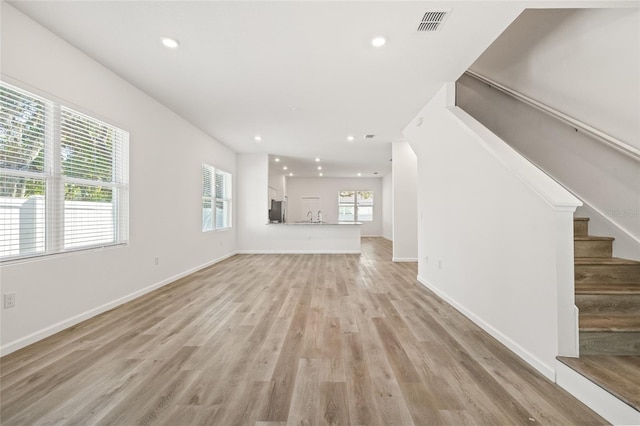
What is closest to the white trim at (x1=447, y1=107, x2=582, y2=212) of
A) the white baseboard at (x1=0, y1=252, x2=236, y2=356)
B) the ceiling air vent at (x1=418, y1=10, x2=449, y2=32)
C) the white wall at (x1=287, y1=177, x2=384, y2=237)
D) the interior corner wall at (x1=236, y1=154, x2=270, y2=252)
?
the ceiling air vent at (x1=418, y1=10, x2=449, y2=32)

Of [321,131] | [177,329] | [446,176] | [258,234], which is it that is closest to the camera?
[177,329]

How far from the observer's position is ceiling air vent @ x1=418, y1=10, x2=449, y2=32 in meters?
2.19

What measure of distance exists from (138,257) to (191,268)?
1.55 meters

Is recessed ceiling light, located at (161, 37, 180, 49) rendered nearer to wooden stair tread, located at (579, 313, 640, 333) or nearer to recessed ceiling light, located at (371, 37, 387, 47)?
recessed ceiling light, located at (371, 37, 387, 47)

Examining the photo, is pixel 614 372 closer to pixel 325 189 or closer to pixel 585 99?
pixel 585 99

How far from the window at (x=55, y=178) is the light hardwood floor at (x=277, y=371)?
905mm

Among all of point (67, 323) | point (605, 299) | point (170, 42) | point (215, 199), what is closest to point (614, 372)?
point (605, 299)

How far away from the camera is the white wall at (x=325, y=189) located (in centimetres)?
1290

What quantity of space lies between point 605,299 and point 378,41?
2.77m

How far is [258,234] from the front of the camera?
25.7ft

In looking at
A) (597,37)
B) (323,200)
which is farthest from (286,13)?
(323,200)

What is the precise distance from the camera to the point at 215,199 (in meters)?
6.41

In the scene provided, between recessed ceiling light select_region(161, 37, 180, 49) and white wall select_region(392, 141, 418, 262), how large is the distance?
194 inches

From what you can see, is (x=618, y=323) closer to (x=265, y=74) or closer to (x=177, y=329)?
(x=177, y=329)
